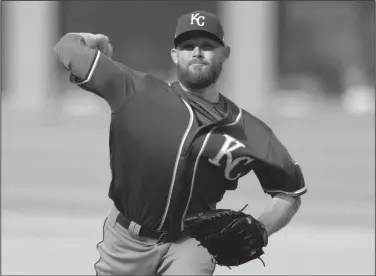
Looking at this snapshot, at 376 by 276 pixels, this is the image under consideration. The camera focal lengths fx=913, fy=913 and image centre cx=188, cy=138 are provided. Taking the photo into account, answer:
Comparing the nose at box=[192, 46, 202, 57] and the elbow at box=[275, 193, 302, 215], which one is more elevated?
the nose at box=[192, 46, 202, 57]

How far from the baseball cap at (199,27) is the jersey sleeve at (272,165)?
39 centimetres

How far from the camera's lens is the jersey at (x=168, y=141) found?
3.76m

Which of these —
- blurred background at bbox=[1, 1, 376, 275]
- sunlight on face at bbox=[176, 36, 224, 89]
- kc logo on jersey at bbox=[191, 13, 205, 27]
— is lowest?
blurred background at bbox=[1, 1, 376, 275]

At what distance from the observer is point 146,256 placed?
401 centimetres

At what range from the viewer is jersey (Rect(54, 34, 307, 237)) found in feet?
12.3

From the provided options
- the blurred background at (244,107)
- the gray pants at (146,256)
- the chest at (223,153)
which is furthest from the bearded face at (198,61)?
the blurred background at (244,107)

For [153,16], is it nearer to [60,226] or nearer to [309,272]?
[60,226]

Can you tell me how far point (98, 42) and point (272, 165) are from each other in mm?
912

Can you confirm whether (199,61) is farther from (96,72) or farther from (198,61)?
(96,72)

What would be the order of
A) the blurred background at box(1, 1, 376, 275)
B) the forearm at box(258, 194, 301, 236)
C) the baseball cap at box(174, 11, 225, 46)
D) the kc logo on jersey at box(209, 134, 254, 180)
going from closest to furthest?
the kc logo on jersey at box(209, 134, 254, 180) < the baseball cap at box(174, 11, 225, 46) < the forearm at box(258, 194, 301, 236) < the blurred background at box(1, 1, 376, 275)

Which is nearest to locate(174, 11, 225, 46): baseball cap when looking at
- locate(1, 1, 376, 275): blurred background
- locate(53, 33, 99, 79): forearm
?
locate(53, 33, 99, 79): forearm

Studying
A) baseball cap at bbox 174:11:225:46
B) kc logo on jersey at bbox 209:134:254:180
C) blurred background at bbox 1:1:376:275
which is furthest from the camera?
blurred background at bbox 1:1:376:275

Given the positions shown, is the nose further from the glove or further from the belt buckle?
the belt buckle

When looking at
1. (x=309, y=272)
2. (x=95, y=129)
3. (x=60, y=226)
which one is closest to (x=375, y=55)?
(x=95, y=129)
